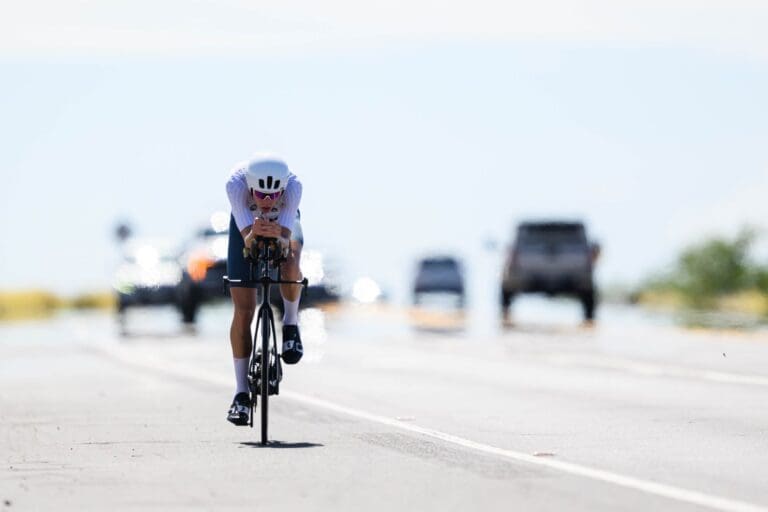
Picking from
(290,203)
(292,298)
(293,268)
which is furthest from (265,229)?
(292,298)

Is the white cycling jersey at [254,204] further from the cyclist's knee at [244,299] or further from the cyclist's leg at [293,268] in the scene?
the cyclist's knee at [244,299]

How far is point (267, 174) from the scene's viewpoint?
470 inches

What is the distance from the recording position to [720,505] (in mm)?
8703

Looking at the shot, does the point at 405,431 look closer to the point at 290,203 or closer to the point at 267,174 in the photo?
the point at 290,203

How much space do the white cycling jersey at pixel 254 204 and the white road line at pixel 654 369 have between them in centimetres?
731

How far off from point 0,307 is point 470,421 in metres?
50.0

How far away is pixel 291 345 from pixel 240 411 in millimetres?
593

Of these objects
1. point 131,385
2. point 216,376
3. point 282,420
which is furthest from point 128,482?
point 216,376

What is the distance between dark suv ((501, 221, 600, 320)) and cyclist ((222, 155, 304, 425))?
27.2 meters

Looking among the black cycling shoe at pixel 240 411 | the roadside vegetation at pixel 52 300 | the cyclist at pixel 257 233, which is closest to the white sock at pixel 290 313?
the cyclist at pixel 257 233

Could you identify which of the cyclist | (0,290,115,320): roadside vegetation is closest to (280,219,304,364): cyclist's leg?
the cyclist

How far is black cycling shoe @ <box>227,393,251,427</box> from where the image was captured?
12.6m

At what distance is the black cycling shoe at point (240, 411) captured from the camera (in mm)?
12570

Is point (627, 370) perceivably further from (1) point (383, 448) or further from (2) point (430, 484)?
(2) point (430, 484)
